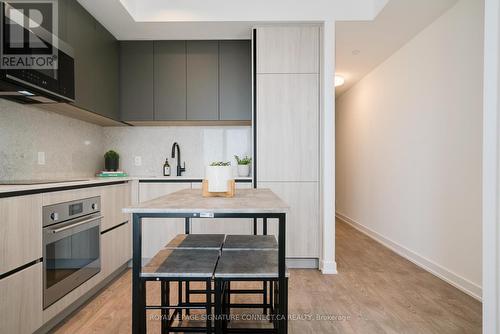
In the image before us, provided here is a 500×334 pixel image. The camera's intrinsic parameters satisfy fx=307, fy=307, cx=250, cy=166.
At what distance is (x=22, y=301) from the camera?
162 cm

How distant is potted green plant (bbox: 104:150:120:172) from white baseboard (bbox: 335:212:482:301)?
3.35 meters

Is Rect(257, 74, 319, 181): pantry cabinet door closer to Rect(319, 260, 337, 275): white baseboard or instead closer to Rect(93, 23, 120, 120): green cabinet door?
Rect(319, 260, 337, 275): white baseboard

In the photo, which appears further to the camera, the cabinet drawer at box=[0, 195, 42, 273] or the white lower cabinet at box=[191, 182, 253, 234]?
the white lower cabinet at box=[191, 182, 253, 234]

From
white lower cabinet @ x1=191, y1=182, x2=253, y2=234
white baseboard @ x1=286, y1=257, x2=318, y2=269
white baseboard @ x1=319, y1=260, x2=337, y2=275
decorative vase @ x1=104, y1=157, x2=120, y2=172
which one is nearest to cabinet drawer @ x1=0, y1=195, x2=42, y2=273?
white lower cabinet @ x1=191, y1=182, x2=253, y2=234

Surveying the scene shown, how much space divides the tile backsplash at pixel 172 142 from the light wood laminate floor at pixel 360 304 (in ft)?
4.27

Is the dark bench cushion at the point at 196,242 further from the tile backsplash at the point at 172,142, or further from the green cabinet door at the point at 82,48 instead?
the tile backsplash at the point at 172,142

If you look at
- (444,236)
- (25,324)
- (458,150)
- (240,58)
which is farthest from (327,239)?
(25,324)

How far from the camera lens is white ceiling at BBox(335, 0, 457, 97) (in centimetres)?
264

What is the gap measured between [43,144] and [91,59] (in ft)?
2.78

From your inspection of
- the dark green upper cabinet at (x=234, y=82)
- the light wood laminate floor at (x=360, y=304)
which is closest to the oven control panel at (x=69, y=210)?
the light wood laminate floor at (x=360, y=304)

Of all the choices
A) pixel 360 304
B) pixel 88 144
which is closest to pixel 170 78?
pixel 88 144

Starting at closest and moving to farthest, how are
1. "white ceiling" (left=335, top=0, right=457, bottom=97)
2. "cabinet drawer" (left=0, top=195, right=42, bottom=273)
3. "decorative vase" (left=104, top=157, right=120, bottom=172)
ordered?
"cabinet drawer" (left=0, top=195, right=42, bottom=273)
"white ceiling" (left=335, top=0, right=457, bottom=97)
"decorative vase" (left=104, top=157, right=120, bottom=172)

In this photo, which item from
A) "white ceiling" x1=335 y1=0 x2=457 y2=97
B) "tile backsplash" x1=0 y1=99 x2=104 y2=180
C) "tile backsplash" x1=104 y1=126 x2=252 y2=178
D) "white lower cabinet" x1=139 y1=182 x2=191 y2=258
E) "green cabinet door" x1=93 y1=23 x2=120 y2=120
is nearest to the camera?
"tile backsplash" x1=0 y1=99 x2=104 y2=180

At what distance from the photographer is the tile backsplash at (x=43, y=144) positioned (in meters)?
2.22
